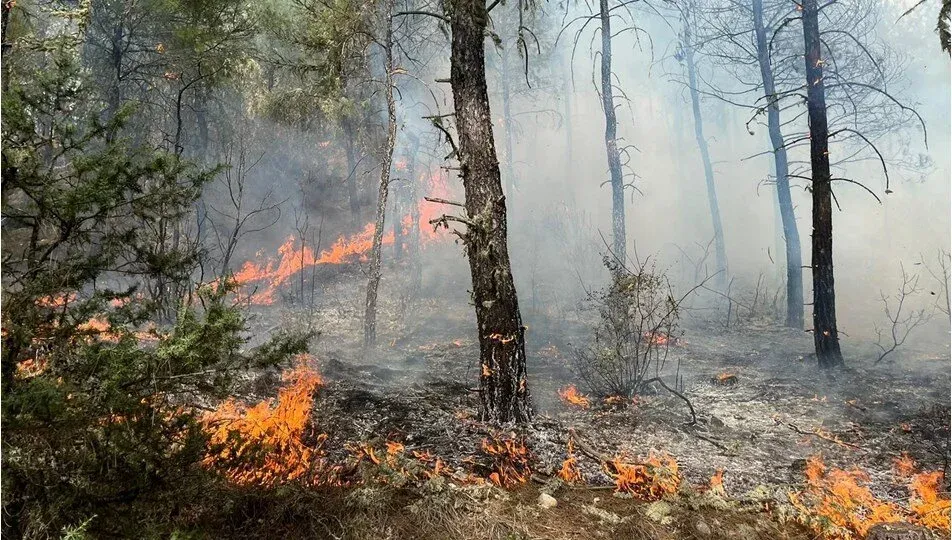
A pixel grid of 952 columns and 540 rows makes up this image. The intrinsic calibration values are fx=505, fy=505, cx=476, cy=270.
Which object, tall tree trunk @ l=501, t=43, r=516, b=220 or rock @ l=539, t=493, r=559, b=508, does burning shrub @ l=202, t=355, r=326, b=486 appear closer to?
rock @ l=539, t=493, r=559, b=508

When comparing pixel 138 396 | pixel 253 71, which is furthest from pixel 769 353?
pixel 253 71

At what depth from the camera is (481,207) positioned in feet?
17.6

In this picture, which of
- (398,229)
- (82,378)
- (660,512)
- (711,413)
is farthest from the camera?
(398,229)

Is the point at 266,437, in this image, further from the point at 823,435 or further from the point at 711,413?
the point at 823,435

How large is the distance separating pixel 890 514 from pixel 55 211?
6.18 m

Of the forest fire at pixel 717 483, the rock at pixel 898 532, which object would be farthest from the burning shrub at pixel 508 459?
the rock at pixel 898 532

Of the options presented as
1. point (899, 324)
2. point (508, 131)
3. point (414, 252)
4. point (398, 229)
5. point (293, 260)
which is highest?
point (508, 131)

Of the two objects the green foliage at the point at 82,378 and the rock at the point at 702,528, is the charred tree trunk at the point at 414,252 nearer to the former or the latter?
the rock at the point at 702,528

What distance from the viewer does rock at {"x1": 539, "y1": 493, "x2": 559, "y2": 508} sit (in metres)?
3.94

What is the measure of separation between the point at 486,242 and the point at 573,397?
2743 mm

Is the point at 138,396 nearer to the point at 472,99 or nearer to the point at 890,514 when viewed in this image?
the point at 472,99

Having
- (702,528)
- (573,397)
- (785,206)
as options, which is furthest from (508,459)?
(785,206)

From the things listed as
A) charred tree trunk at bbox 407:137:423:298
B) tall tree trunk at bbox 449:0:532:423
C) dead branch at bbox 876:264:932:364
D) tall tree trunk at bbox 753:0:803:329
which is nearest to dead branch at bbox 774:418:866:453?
tall tree trunk at bbox 449:0:532:423

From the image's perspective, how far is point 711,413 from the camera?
20.4 feet
